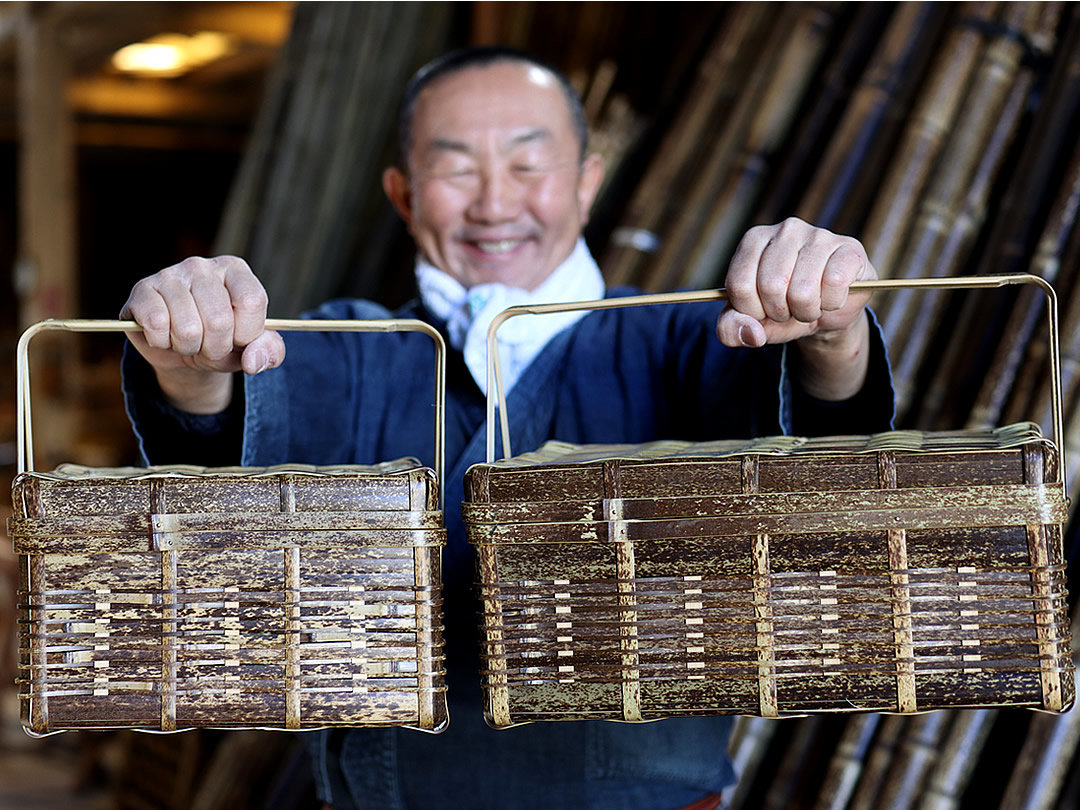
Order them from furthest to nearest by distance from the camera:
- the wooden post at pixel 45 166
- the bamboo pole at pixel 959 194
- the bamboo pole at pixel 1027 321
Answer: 1. the wooden post at pixel 45 166
2. the bamboo pole at pixel 959 194
3. the bamboo pole at pixel 1027 321

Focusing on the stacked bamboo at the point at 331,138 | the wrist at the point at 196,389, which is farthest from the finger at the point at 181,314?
the stacked bamboo at the point at 331,138

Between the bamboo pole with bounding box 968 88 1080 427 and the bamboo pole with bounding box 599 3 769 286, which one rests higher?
the bamboo pole with bounding box 599 3 769 286

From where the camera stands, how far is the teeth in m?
1.25

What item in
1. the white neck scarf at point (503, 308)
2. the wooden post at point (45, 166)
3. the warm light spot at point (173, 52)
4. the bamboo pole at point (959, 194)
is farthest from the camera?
the warm light spot at point (173, 52)

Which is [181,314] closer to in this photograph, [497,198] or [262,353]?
[262,353]

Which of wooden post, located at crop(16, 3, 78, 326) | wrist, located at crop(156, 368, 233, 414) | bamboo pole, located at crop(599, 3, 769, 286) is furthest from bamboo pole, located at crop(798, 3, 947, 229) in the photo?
wooden post, located at crop(16, 3, 78, 326)

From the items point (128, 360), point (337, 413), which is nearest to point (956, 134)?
point (337, 413)

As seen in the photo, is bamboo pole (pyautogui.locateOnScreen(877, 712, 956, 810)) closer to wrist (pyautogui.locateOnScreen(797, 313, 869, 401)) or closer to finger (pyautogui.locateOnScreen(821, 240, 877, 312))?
wrist (pyautogui.locateOnScreen(797, 313, 869, 401))

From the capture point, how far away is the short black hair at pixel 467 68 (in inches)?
49.3

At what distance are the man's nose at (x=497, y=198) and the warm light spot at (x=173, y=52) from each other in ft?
11.0

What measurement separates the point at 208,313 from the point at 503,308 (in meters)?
0.38

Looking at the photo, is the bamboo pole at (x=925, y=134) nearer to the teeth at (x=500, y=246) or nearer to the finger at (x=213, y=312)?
the teeth at (x=500, y=246)

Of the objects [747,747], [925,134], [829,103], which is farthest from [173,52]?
[747,747]

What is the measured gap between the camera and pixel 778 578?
2.61ft
